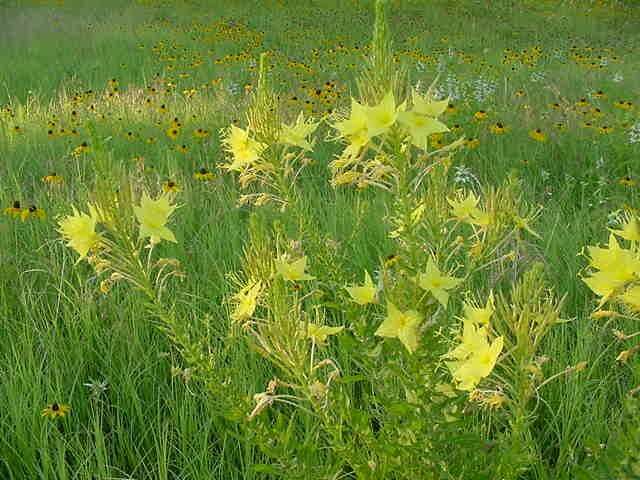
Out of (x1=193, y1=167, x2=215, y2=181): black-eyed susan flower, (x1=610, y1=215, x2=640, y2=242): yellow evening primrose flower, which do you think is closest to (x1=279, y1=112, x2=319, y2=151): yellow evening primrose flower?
(x1=610, y1=215, x2=640, y2=242): yellow evening primrose flower

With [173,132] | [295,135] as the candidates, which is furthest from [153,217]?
[173,132]

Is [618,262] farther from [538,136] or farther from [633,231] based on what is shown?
[538,136]

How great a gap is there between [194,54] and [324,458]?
314 inches

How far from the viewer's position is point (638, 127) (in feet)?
15.0

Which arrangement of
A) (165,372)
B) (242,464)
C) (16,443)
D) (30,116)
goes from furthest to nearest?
1. (30,116)
2. (165,372)
3. (16,443)
4. (242,464)

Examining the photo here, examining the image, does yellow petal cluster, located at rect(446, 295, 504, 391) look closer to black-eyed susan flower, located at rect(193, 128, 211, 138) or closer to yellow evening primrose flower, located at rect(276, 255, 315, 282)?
yellow evening primrose flower, located at rect(276, 255, 315, 282)

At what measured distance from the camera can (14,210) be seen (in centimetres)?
331

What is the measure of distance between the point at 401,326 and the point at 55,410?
1272mm

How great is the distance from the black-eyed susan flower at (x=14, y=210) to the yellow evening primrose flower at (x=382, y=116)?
2.75 metres

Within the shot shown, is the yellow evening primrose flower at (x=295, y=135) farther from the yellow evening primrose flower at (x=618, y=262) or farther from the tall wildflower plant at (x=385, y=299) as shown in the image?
the yellow evening primrose flower at (x=618, y=262)

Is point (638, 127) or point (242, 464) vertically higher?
point (638, 127)

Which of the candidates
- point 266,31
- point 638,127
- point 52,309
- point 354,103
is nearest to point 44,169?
point 52,309

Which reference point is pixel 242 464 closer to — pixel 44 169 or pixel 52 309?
pixel 52 309

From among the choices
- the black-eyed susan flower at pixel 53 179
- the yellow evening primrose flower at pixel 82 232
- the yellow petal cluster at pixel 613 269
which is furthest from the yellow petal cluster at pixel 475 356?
the black-eyed susan flower at pixel 53 179
